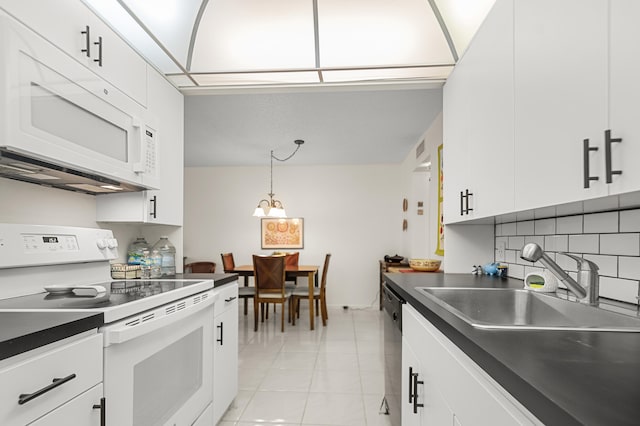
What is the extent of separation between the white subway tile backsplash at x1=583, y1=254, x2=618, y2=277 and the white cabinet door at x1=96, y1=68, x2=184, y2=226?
2141 millimetres

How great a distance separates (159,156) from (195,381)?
1217 mm

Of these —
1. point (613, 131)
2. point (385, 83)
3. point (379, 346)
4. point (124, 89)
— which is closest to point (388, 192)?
point (379, 346)

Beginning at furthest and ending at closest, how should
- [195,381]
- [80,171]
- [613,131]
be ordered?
[195,381] < [80,171] < [613,131]

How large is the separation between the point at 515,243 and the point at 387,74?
4.20 ft

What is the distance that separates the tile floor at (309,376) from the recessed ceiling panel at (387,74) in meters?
2.14

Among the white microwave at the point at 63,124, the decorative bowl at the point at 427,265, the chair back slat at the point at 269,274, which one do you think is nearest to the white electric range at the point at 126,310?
the white microwave at the point at 63,124

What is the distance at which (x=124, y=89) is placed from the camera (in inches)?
69.3

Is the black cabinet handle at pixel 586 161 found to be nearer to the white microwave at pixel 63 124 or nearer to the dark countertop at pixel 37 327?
the dark countertop at pixel 37 327

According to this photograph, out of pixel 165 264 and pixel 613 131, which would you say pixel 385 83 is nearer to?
pixel 613 131

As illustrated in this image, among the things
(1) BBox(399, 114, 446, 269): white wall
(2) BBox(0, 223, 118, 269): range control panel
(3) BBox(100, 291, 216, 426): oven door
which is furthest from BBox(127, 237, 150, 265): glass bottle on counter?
(1) BBox(399, 114, 446, 269): white wall

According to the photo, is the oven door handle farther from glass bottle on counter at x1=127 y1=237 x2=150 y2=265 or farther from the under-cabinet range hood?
glass bottle on counter at x1=127 y1=237 x2=150 y2=265

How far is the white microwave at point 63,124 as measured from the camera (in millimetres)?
1083

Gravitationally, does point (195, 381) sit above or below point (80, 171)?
below

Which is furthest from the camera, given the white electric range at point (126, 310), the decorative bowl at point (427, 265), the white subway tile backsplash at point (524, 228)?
the decorative bowl at point (427, 265)
